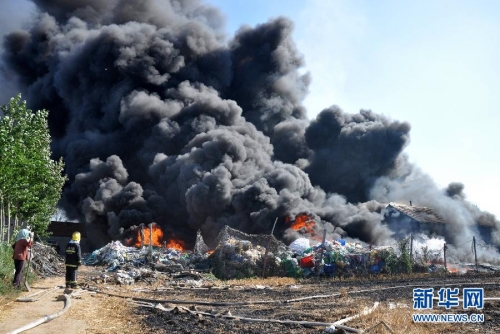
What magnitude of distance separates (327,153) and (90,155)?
2875 centimetres

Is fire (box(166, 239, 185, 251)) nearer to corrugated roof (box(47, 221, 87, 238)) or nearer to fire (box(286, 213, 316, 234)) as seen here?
fire (box(286, 213, 316, 234))

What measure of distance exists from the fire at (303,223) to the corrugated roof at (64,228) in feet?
79.4

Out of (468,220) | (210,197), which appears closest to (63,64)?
(210,197)

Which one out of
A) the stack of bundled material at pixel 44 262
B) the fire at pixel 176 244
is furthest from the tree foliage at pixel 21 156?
the fire at pixel 176 244

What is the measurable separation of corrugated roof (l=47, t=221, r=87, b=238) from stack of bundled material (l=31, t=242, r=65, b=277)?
A: 27.3 metres

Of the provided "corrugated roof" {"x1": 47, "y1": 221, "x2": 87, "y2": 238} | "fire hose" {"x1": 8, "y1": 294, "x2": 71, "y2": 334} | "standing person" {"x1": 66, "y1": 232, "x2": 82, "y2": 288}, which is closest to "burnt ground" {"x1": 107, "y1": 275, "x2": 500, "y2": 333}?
"fire hose" {"x1": 8, "y1": 294, "x2": 71, "y2": 334}

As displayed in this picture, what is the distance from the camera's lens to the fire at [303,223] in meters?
37.8

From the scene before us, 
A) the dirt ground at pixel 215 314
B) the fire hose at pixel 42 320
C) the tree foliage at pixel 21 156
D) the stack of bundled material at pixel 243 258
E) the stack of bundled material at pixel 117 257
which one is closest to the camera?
the fire hose at pixel 42 320

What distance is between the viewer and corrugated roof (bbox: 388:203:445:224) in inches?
1700

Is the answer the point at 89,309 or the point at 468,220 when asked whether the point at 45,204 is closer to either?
the point at 89,309

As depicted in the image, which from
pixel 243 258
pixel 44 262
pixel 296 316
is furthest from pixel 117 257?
pixel 296 316

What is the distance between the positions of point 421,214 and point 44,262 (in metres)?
36.7

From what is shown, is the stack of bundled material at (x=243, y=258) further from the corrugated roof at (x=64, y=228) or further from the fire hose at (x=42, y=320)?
the corrugated roof at (x=64, y=228)

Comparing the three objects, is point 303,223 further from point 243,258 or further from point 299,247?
point 243,258
